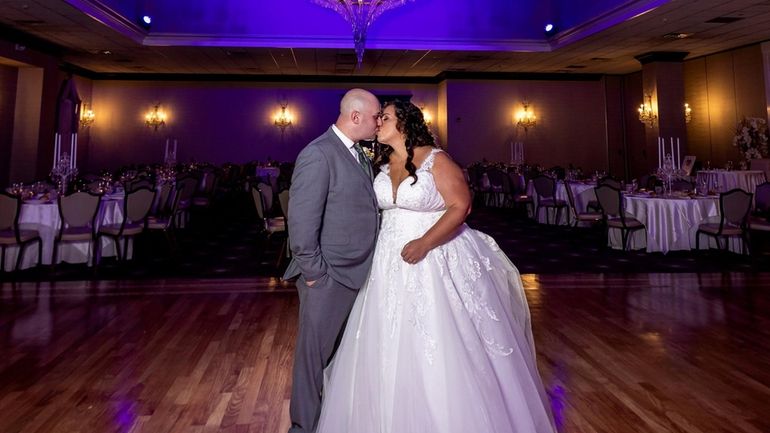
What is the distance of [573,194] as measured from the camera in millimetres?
8445

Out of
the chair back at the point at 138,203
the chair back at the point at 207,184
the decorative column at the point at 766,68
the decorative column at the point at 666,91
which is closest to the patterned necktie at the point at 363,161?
the chair back at the point at 138,203

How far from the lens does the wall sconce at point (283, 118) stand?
14.8m

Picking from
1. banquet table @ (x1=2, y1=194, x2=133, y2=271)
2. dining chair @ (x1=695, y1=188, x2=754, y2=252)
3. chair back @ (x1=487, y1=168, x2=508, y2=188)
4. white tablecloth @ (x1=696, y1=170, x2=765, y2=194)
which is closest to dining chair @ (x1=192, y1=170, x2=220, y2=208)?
banquet table @ (x1=2, y1=194, x2=133, y2=271)

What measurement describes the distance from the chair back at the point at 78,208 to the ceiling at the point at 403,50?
3.96m

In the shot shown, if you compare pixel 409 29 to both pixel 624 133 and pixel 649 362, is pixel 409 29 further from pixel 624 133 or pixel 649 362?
pixel 649 362

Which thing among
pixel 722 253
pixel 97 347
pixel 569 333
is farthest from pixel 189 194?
pixel 722 253

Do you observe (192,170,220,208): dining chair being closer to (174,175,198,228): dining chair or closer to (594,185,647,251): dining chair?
(174,175,198,228): dining chair

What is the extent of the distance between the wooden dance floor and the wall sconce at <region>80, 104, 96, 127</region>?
35.7 feet

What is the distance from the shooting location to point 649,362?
2828 mm

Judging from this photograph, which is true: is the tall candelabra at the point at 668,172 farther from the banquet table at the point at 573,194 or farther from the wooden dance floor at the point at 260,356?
the wooden dance floor at the point at 260,356

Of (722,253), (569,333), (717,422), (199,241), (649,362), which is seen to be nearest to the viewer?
(717,422)

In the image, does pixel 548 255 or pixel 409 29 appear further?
pixel 409 29

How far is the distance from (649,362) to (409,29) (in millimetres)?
9317

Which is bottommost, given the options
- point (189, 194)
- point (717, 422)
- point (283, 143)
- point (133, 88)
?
point (717, 422)
